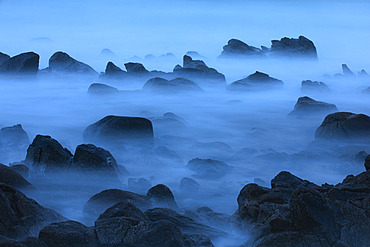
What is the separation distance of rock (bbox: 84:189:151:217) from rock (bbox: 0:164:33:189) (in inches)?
27.7

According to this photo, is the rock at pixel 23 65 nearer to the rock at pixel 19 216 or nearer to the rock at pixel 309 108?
the rock at pixel 309 108

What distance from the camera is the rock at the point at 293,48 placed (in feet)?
55.7

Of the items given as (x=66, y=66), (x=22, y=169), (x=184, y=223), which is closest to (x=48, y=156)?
(x=22, y=169)

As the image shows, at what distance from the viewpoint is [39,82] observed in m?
12.3

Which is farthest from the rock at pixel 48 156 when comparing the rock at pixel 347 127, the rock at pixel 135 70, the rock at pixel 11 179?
the rock at pixel 135 70

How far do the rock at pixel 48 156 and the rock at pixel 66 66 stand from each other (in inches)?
322

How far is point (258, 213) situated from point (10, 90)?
30.2ft

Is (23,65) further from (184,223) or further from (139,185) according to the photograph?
(184,223)

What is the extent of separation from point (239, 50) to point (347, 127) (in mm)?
10639

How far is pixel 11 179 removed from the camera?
438cm

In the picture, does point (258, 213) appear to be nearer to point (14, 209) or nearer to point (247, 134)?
point (14, 209)

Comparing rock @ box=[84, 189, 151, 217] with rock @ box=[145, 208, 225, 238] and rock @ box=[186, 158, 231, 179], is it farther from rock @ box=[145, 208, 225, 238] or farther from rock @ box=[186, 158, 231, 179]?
rock @ box=[186, 158, 231, 179]

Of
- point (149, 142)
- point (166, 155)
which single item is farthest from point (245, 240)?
point (149, 142)

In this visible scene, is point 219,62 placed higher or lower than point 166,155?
higher
